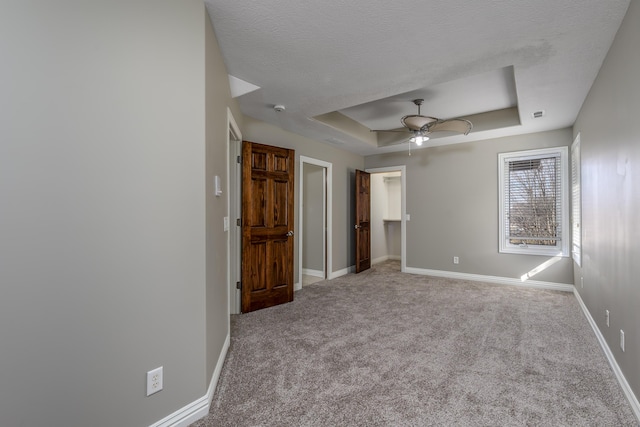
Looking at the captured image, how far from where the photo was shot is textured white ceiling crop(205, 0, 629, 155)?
1.80 metres

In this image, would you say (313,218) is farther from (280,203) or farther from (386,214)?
(386,214)

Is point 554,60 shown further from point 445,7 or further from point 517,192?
point 517,192

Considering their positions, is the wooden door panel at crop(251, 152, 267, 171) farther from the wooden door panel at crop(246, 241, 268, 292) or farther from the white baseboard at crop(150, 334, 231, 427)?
the white baseboard at crop(150, 334, 231, 427)

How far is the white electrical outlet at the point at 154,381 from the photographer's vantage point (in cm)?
149

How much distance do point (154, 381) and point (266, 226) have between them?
7.55 ft

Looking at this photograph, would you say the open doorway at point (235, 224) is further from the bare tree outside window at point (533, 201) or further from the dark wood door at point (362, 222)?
the bare tree outside window at point (533, 201)

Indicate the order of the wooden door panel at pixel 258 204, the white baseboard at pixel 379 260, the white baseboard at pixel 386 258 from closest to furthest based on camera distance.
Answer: the wooden door panel at pixel 258 204, the white baseboard at pixel 379 260, the white baseboard at pixel 386 258

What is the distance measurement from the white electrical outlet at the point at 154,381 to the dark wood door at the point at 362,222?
4329mm

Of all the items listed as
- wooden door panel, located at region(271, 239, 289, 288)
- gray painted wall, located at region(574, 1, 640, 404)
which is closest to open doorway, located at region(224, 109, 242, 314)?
wooden door panel, located at region(271, 239, 289, 288)

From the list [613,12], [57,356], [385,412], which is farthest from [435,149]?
[57,356]

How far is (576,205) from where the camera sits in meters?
3.79

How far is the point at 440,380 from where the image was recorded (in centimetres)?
205

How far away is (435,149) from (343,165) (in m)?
1.70

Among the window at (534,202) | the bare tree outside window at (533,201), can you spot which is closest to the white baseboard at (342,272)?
the window at (534,202)
